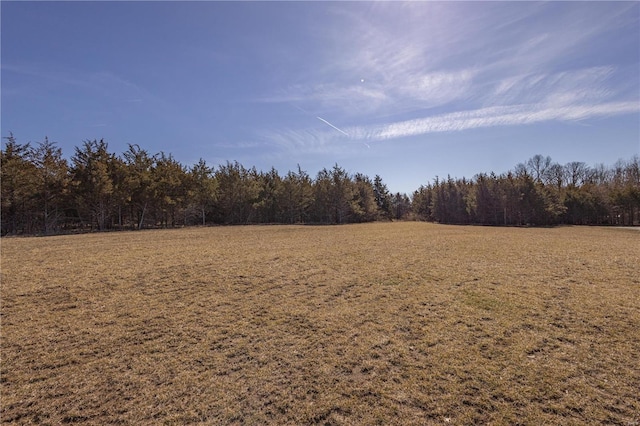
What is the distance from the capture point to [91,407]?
286 cm

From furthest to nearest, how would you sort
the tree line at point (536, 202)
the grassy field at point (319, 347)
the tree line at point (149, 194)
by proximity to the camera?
the tree line at point (536, 202) → the tree line at point (149, 194) → the grassy field at point (319, 347)

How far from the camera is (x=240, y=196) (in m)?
34.4

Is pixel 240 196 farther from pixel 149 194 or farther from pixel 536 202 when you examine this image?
pixel 536 202

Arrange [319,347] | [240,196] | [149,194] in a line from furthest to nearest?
[240,196]
[149,194]
[319,347]

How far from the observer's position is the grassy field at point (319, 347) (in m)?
2.74

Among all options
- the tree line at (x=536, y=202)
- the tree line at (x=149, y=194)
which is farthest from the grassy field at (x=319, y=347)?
the tree line at (x=536, y=202)

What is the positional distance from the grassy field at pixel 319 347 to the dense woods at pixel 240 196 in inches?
701

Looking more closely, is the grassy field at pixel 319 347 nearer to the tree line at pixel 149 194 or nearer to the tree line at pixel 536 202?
the tree line at pixel 149 194

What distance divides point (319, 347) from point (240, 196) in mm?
32235

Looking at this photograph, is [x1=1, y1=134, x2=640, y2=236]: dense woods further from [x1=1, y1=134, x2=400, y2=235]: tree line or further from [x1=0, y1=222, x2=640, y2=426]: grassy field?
[x1=0, y1=222, x2=640, y2=426]: grassy field

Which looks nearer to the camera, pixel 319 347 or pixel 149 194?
pixel 319 347

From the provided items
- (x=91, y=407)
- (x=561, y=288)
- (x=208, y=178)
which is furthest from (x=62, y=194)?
(x=561, y=288)

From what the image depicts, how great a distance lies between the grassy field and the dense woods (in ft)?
58.4

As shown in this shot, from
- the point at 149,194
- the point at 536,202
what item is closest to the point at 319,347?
the point at 149,194
